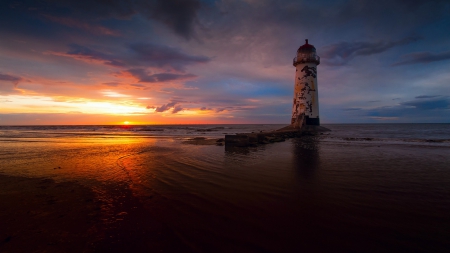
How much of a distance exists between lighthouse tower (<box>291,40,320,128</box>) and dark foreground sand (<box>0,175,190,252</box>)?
28750 millimetres

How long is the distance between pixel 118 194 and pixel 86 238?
2.08 meters

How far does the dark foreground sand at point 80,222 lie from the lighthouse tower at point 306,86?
28750 millimetres

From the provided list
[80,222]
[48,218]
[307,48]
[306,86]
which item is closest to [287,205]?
[80,222]

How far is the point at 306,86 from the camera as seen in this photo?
2969 centimetres

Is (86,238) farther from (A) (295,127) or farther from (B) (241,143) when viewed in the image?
(A) (295,127)

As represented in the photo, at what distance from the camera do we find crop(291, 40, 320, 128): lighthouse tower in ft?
97.2

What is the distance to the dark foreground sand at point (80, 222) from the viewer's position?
2990 mm

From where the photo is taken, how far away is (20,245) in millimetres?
3010

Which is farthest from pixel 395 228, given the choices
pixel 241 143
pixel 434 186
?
pixel 241 143

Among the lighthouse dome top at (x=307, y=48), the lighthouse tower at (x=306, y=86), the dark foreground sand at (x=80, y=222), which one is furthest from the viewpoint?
the lighthouse dome top at (x=307, y=48)

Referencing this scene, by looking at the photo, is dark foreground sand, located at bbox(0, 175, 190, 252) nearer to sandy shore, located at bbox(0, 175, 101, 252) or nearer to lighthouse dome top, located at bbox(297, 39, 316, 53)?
sandy shore, located at bbox(0, 175, 101, 252)

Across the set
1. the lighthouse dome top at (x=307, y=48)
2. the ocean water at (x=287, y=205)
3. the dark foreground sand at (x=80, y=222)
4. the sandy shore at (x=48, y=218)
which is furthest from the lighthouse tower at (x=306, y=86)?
the sandy shore at (x=48, y=218)

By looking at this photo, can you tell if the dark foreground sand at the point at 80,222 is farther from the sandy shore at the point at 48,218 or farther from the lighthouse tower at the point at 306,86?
the lighthouse tower at the point at 306,86

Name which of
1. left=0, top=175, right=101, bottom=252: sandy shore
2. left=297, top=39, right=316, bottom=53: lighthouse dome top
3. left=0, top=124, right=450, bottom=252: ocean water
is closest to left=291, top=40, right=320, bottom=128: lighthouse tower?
left=297, top=39, right=316, bottom=53: lighthouse dome top
